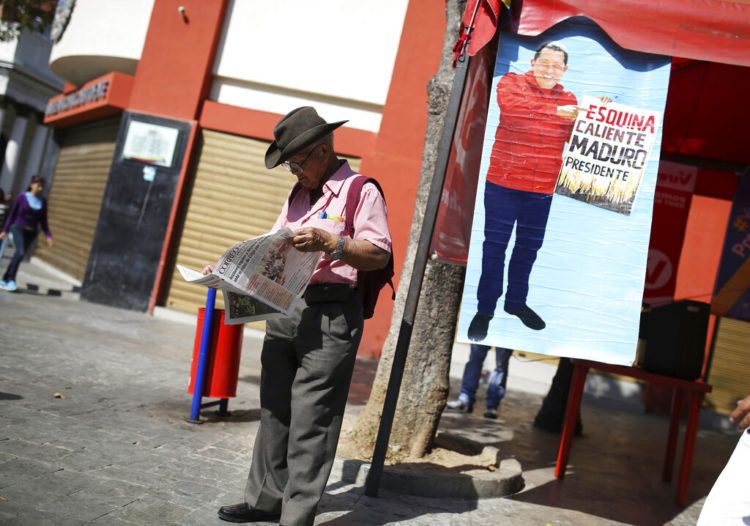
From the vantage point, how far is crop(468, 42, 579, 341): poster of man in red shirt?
416cm

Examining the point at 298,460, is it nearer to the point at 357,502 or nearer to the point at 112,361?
the point at 357,502

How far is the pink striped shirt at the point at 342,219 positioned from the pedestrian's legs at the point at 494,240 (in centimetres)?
102

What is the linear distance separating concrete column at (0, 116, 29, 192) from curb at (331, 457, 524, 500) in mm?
32423

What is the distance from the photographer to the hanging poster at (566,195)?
13.5 ft

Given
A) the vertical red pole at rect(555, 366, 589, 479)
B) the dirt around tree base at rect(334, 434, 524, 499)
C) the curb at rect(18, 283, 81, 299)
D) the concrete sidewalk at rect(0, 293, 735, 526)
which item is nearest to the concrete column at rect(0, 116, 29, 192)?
the curb at rect(18, 283, 81, 299)

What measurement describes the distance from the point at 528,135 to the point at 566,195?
43 centimetres

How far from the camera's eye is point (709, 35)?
3932 mm

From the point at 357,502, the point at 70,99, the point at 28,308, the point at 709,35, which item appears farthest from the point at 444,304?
the point at 70,99

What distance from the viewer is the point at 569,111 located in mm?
4152

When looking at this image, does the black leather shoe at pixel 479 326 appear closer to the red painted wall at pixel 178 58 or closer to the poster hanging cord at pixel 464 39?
the poster hanging cord at pixel 464 39

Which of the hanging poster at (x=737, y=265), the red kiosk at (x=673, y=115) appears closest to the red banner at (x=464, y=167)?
the red kiosk at (x=673, y=115)

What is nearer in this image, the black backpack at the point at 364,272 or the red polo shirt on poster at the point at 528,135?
the black backpack at the point at 364,272

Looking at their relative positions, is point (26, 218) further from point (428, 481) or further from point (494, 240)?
point (494, 240)

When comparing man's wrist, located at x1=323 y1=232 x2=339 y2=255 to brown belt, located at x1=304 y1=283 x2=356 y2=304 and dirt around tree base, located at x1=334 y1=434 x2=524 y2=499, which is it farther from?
dirt around tree base, located at x1=334 y1=434 x2=524 y2=499
